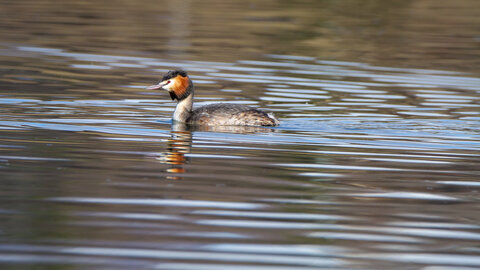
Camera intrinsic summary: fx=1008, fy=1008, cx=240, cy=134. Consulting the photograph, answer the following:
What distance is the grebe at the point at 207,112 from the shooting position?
46.9ft

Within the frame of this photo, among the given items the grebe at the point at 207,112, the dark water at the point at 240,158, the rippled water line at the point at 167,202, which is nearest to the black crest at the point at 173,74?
the grebe at the point at 207,112

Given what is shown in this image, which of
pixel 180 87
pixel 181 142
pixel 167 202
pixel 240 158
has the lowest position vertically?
pixel 181 142

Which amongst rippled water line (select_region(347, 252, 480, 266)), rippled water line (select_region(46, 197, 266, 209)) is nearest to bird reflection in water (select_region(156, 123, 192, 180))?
rippled water line (select_region(46, 197, 266, 209))

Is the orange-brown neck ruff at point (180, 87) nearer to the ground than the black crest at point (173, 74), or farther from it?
nearer to the ground

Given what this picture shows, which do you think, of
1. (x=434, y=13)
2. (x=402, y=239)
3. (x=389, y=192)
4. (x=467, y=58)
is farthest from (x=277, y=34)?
(x=402, y=239)

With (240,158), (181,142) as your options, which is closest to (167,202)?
(240,158)

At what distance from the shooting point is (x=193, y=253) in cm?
703

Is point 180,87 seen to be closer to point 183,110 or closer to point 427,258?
point 183,110

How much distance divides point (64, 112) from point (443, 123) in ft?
18.4

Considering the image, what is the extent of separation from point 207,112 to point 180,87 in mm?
748

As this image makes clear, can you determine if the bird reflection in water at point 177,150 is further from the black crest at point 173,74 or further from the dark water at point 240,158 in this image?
the black crest at point 173,74

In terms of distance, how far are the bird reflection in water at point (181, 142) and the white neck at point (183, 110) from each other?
0.14 m

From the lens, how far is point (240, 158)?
11328mm

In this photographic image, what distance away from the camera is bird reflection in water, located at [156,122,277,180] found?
1054 cm
